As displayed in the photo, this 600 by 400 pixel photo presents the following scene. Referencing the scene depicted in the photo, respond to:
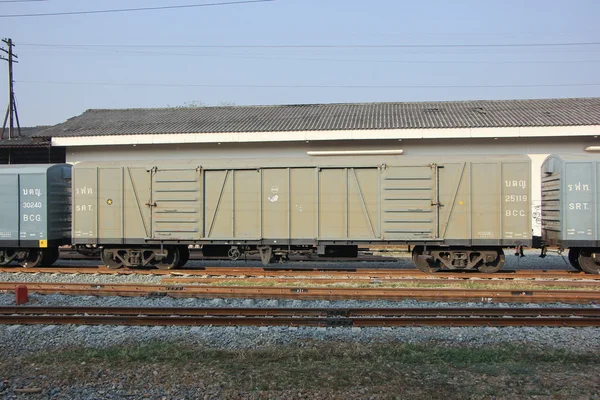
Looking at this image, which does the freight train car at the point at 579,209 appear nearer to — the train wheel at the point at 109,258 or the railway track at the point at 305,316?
the railway track at the point at 305,316

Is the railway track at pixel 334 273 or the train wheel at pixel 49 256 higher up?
the train wheel at pixel 49 256

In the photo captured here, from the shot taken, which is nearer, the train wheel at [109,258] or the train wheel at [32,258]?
the train wheel at [109,258]

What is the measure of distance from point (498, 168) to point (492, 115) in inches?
424

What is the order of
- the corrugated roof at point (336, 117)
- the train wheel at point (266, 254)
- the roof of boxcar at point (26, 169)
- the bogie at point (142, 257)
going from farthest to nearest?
the corrugated roof at point (336, 117) < the roof of boxcar at point (26, 169) < the bogie at point (142, 257) < the train wheel at point (266, 254)

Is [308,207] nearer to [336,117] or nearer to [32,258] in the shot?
[32,258]

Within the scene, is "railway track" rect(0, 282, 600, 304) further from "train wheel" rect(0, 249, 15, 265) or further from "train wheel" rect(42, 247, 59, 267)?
"train wheel" rect(0, 249, 15, 265)

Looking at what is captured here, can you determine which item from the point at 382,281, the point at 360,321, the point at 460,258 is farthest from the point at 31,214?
the point at 460,258

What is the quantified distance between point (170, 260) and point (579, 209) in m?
11.4

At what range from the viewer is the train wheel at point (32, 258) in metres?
14.9

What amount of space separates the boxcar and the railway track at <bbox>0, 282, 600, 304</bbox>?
13.4ft

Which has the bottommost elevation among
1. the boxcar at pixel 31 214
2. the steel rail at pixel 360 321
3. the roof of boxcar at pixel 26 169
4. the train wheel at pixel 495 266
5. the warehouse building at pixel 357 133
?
the steel rail at pixel 360 321

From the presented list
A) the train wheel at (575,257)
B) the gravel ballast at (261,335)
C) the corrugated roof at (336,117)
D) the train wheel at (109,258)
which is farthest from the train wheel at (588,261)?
the train wheel at (109,258)

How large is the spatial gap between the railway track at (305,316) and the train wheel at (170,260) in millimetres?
5195

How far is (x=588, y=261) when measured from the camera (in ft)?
44.3
